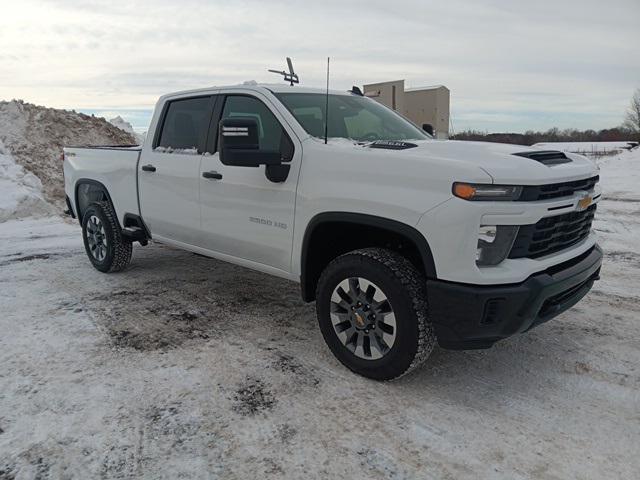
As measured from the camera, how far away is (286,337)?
13.6 feet

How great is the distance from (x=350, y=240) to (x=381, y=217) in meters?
0.63

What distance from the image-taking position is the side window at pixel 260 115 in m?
4.02

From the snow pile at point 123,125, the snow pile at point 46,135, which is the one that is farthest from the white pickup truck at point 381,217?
the snow pile at point 123,125

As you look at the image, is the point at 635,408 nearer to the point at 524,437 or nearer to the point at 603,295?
the point at 524,437

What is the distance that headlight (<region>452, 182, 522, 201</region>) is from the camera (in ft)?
9.27

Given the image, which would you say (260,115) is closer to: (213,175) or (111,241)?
(213,175)

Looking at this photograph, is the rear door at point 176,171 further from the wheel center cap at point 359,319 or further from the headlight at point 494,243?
the headlight at point 494,243

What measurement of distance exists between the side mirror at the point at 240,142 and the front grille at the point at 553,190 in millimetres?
1731

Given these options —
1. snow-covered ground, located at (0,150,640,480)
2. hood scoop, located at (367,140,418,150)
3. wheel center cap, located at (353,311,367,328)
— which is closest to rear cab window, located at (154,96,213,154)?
snow-covered ground, located at (0,150,640,480)

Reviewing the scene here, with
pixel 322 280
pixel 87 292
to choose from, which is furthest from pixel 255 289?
pixel 322 280

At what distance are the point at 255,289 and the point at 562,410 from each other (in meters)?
Result: 3.18

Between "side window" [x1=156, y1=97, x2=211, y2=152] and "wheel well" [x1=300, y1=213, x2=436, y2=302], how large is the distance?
5.52 ft

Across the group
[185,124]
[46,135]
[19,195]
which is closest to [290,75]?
[185,124]

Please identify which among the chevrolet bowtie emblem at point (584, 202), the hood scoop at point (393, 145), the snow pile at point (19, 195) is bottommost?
the snow pile at point (19, 195)
